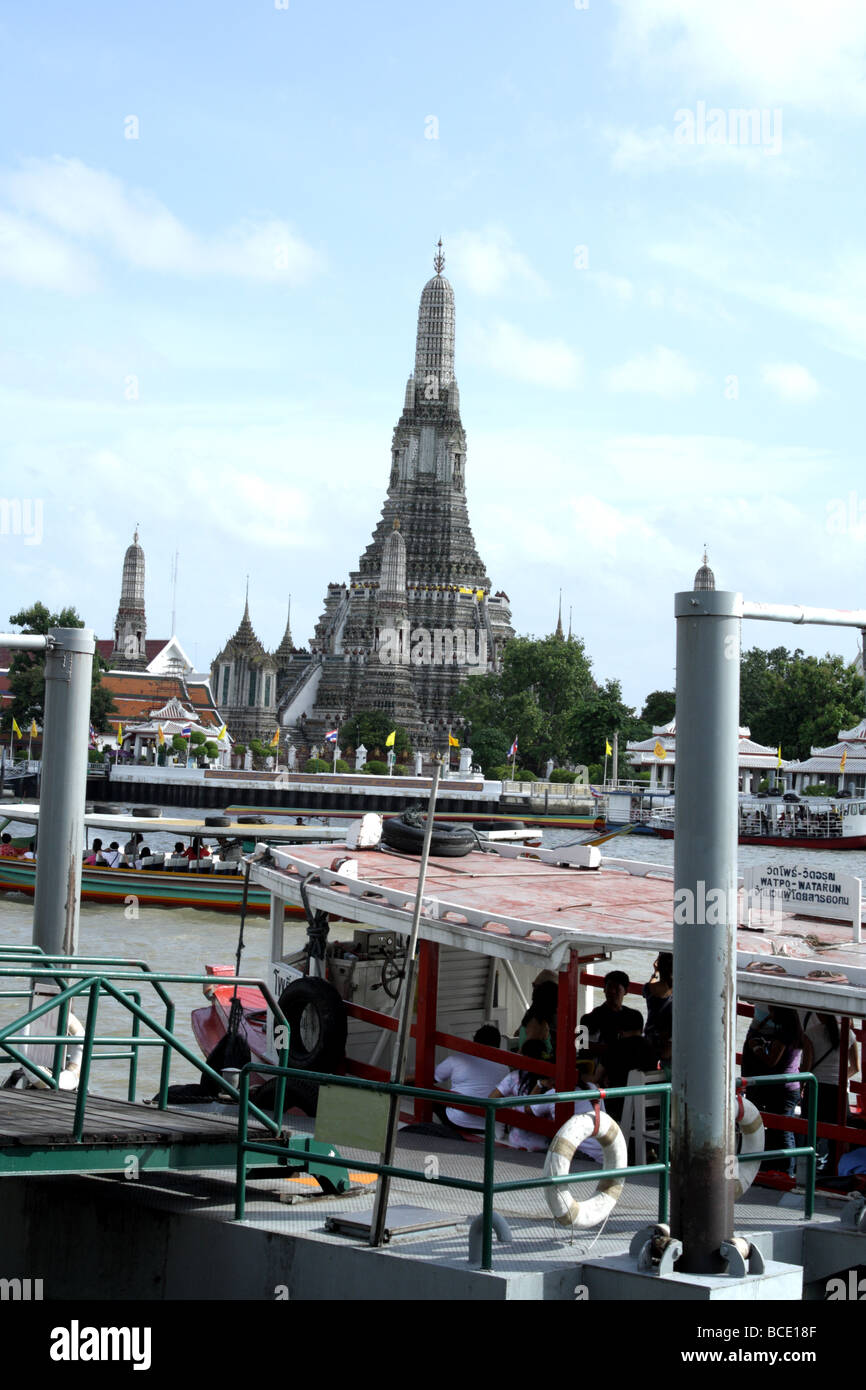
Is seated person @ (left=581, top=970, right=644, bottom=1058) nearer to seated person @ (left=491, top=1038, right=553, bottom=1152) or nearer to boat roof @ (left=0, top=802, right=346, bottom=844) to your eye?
seated person @ (left=491, top=1038, right=553, bottom=1152)

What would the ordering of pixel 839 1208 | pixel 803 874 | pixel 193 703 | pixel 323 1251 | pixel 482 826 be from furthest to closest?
pixel 193 703, pixel 482 826, pixel 803 874, pixel 839 1208, pixel 323 1251

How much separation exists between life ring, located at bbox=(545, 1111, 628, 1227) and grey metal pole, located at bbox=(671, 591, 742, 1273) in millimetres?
616

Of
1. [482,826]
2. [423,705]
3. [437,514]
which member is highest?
[437,514]

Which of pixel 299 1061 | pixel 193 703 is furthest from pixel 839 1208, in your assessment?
pixel 193 703

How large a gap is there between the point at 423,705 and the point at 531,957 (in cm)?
12493

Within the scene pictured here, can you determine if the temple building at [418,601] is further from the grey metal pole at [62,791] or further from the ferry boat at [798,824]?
the grey metal pole at [62,791]

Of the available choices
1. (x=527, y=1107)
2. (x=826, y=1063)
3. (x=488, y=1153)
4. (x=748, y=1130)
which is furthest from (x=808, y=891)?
(x=488, y=1153)

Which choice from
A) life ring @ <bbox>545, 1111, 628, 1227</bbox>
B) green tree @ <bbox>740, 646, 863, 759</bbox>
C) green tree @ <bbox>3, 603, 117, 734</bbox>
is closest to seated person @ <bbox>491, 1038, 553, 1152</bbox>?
life ring @ <bbox>545, 1111, 628, 1227</bbox>

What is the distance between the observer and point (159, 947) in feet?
101

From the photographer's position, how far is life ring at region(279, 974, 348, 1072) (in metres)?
11.6

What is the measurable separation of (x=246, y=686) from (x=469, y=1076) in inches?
5170

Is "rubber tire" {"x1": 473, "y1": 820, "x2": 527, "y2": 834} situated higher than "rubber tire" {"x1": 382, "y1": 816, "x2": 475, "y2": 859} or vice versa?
"rubber tire" {"x1": 382, "y1": 816, "x2": 475, "y2": 859}
